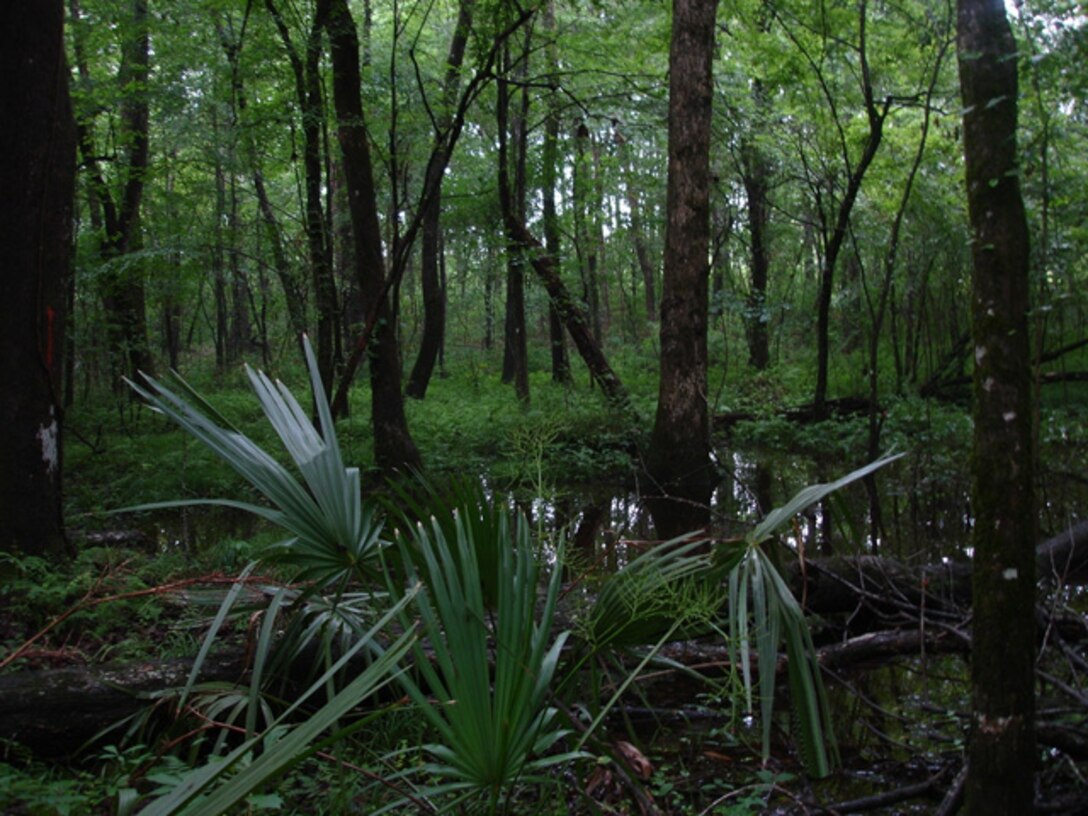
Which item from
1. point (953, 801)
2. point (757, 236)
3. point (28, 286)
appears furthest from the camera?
point (757, 236)

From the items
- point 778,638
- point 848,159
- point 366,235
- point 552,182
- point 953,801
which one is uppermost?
point 552,182

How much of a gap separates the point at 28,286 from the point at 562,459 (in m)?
6.60

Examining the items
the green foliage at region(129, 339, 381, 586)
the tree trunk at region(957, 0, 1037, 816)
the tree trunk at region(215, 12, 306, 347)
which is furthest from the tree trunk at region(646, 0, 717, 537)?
the tree trunk at region(957, 0, 1037, 816)

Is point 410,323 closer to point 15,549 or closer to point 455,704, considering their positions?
point 15,549

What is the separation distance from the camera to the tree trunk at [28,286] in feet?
16.2

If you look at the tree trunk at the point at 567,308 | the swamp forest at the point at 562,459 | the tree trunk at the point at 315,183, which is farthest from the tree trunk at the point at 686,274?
the tree trunk at the point at 315,183

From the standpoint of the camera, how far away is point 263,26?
400 inches

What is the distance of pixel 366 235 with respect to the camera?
9.28 m

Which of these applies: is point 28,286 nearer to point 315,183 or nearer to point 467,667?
point 467,667

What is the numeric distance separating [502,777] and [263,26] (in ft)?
33.8

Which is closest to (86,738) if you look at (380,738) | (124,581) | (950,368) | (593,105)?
(380,738)

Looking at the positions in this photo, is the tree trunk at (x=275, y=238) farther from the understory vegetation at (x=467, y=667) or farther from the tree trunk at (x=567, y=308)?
the understory vegetation at (x=467, y=667)

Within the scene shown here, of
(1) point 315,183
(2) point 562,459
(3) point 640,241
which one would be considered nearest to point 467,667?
(2) point 562,459

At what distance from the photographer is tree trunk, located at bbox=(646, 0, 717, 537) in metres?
8.84
